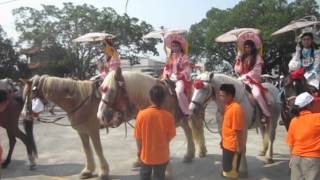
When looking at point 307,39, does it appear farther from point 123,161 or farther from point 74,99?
point 123,161

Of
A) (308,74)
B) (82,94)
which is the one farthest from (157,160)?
(308,74)

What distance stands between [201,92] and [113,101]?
153 centimetres

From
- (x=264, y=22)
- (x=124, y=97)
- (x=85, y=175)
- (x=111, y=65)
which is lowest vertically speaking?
(x=85, y=175)

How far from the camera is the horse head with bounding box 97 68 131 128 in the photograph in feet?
26.0

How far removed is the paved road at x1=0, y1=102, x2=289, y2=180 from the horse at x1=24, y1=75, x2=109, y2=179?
90cm

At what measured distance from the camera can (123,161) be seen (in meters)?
10.3

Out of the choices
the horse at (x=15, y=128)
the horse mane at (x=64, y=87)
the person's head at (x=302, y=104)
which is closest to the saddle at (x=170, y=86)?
the horse mane at (x=64, y=87)

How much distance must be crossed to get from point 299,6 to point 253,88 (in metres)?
41.7

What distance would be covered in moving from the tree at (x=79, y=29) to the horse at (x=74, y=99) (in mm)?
34707

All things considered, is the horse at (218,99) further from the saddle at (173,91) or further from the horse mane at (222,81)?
the saddle at (173,91)

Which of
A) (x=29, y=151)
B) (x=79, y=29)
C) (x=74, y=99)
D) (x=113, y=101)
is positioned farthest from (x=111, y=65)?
(x=79, y=29)

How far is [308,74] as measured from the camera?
28.1ft

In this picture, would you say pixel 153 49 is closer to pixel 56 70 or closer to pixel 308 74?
pixel 56 70

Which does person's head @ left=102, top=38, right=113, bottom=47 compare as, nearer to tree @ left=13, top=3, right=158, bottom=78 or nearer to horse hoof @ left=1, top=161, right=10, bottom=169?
horse hoof @ left=1, top=161, right=10, bottom=169
